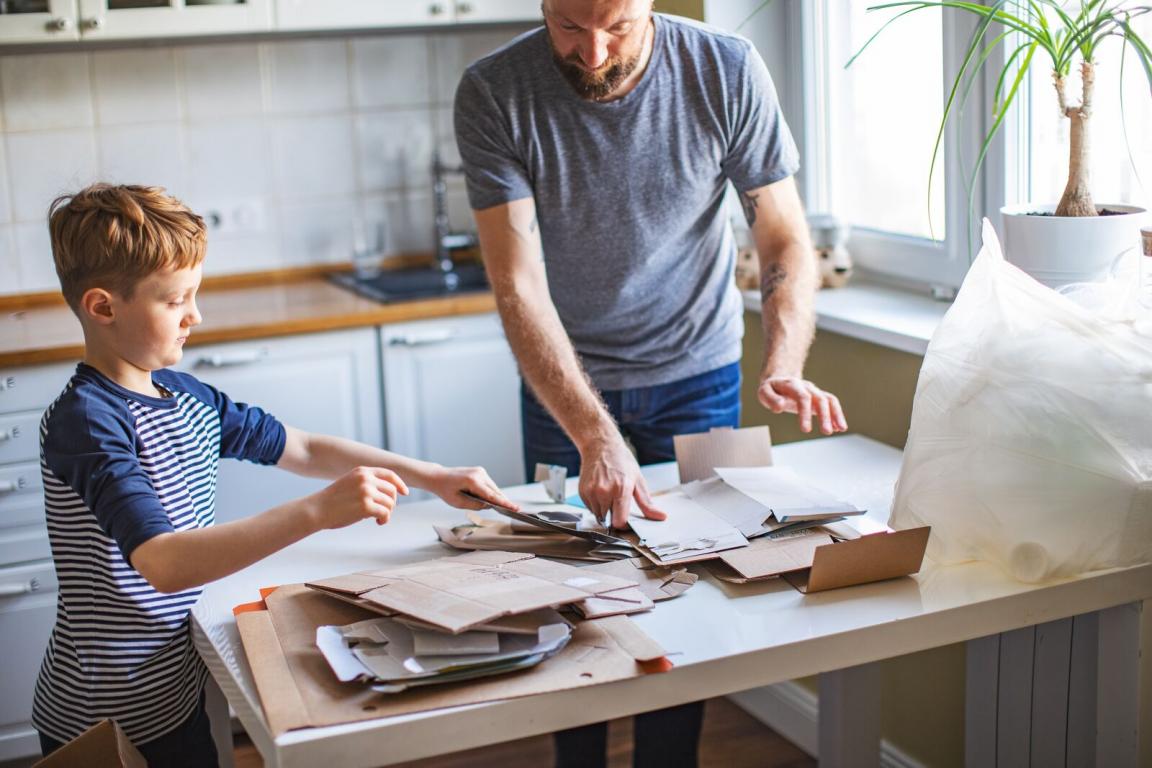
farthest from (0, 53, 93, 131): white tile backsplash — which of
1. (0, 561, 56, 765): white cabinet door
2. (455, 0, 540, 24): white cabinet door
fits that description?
(0, 561, 56, 765): white cabinet door

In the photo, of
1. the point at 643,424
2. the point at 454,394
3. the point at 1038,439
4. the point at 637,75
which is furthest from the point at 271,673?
the point at 454,394

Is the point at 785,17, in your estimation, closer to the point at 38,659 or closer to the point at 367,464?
the point at 367,464

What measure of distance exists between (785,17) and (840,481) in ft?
4.23

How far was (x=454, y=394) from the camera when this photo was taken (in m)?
2.84

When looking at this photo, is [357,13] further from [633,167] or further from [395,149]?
[633,167]

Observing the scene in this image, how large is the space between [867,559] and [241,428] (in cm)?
78

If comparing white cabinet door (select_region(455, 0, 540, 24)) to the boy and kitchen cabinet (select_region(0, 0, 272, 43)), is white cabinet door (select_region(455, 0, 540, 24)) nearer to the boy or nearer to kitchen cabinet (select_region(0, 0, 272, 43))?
kitchen cabinet (select_region(0, 0, 272, 43))

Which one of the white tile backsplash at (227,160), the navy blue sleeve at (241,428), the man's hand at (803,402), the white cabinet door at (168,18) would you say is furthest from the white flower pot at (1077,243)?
the white tile backsplash at (227,160)

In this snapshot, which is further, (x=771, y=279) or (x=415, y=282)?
(x=415, y=282)

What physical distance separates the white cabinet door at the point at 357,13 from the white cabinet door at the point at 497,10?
0.03 metres

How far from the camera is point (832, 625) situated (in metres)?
1.27

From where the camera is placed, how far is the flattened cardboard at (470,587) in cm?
120

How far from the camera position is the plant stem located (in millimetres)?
1657

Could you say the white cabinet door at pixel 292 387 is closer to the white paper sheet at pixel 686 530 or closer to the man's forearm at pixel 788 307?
the man's forearm at pixel 788 307
